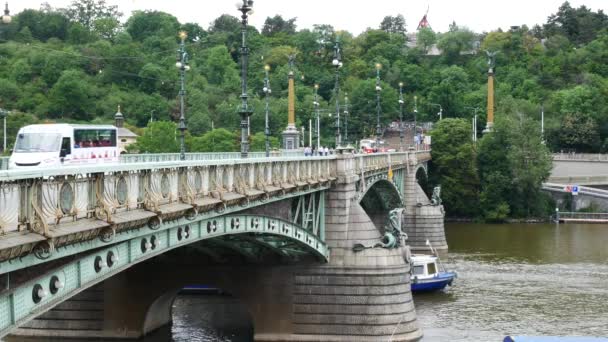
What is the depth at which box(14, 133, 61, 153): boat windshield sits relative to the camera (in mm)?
41125

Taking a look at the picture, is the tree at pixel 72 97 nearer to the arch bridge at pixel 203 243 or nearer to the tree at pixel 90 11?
the arch bridge at pixel 203 243

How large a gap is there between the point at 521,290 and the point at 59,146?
2957 centimetres

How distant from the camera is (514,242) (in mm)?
88688

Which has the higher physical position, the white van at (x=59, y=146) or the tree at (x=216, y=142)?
the tree at (x=216, y=142)

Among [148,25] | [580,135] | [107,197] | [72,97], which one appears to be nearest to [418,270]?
[72,97]

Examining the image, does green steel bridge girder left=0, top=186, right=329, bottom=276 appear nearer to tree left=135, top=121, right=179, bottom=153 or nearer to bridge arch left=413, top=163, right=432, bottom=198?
tree left=135, top=121, right=179, bottom=153

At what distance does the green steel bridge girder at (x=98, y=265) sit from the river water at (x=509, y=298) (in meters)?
15.8

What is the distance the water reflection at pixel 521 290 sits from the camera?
4955 centimetres

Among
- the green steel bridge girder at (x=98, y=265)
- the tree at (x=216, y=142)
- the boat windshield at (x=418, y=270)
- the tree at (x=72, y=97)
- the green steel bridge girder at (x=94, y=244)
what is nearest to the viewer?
the green steel bridge girder at (x=94, y=244)

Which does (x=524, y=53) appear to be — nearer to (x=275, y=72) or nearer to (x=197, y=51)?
(x=275, y=72)

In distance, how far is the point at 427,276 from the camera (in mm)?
61938

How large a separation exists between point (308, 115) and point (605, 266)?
2964 inches

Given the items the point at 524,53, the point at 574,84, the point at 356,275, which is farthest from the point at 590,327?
the point at 524,53

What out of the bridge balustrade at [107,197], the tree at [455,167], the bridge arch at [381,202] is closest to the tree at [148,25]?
the tree at [455,167]
